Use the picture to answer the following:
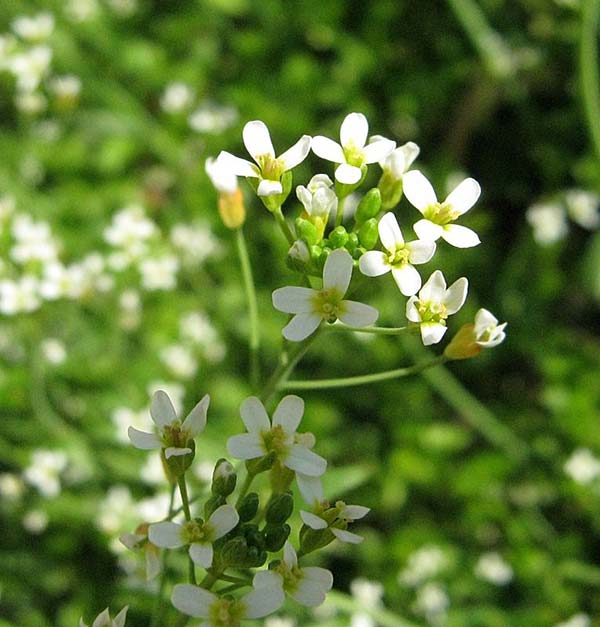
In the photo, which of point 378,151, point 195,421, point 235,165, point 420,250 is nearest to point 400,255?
point 420,250

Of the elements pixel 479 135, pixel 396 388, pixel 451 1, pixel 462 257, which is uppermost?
pixel 451 1

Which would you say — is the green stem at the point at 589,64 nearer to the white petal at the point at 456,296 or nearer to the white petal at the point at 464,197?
the white petal at the point at 464,197

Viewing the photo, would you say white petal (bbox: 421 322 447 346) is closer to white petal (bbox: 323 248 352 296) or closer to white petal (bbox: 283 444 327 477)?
white petal (bbox: 323 248 352 296)

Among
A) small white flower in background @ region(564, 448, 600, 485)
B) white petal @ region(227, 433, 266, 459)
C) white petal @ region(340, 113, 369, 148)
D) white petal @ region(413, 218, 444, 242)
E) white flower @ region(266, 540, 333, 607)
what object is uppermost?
white petal @ region(340, 113, 369, 148)

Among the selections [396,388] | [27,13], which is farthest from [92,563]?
[27,13]

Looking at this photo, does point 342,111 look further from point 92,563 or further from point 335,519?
point 335,519

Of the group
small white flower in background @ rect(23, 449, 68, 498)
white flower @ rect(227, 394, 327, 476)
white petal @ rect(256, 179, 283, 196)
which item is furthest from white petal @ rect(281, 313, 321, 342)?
small white flower in background @ rect(23, 449, 68, 498)

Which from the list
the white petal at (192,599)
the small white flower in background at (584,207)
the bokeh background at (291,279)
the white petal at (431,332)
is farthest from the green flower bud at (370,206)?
the small white flower in background at (584,207)
